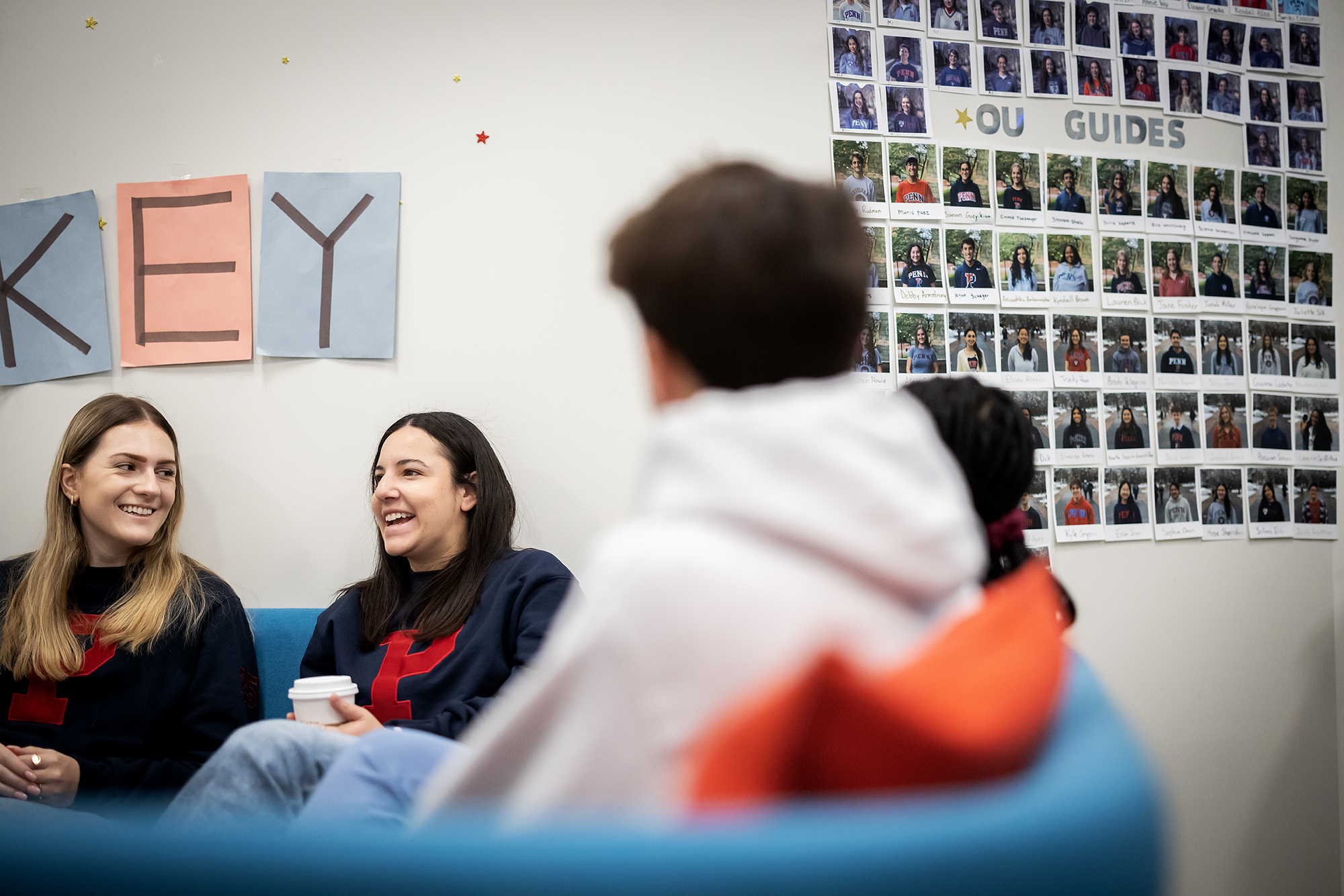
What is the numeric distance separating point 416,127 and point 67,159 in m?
0.81

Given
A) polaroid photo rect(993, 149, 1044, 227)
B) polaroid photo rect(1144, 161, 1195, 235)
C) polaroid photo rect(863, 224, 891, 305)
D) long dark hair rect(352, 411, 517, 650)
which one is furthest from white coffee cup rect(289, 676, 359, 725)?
polaroid photo rect(1144, 161, 1195, 235)

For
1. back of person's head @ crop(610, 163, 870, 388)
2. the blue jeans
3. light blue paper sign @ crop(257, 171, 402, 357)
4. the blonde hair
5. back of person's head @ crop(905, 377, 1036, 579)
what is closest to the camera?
back of person's head @ crop(610, 163, 870, 388)

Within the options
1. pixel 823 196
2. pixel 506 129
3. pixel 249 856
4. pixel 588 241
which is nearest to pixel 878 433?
pixel 823 196

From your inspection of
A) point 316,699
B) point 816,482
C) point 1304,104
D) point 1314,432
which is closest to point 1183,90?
point 1304,104

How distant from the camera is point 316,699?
1424 mm

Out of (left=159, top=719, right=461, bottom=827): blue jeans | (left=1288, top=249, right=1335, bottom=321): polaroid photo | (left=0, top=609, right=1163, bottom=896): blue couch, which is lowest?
(left=159, top=719, right=461, bottom=827): blue jeans

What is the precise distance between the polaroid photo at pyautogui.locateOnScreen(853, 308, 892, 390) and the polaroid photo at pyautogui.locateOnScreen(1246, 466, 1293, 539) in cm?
93

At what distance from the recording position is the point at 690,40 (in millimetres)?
2023

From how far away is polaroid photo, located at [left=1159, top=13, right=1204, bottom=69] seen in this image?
2.13 m

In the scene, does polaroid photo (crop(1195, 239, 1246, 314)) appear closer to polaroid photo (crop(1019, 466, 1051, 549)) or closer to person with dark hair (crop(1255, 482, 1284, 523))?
person with dark hair (crop(1255, 482, 1284, 523))

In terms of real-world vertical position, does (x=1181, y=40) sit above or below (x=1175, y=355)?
above

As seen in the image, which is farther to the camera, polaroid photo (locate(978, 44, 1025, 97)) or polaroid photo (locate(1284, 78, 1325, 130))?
polaroid photo (locate(1284, 78, 1325, 130))

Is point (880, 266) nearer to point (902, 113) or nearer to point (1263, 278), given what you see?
point (902, 113)

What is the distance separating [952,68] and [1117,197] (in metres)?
0.50
